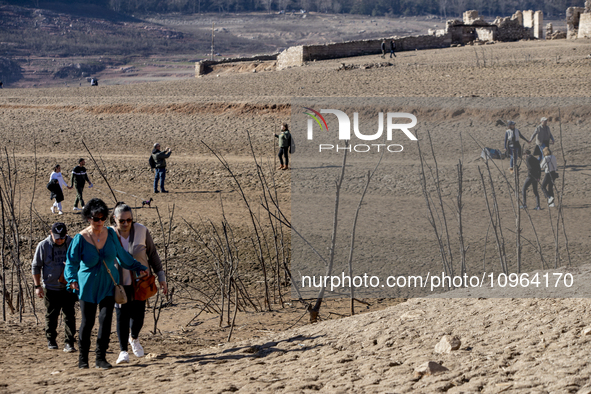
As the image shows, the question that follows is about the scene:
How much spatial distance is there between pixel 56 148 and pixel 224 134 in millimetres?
4762

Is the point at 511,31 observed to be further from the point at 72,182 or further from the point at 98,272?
the point at 98,272

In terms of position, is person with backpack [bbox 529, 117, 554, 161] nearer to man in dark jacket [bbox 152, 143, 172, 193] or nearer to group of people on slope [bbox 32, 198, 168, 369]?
man in dark jacket [bbox 152, 143, 172, 193]

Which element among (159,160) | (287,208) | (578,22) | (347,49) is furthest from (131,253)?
(578,22)

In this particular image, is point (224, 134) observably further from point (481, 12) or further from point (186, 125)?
point (481, 12)

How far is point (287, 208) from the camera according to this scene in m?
11.7

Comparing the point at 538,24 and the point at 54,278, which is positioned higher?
the point at 538,24

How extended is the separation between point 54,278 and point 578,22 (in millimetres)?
31974

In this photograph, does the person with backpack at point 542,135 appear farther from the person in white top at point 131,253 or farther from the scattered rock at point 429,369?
the person in white top at point 131,253

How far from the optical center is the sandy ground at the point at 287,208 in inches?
162

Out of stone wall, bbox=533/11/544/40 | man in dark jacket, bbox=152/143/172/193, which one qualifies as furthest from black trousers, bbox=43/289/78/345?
stone wall, bbox=533/11/544/40

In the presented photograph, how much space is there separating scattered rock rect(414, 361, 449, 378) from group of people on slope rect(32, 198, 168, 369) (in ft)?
6.34

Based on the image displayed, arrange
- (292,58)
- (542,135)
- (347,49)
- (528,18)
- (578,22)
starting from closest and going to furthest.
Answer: (542,135)
(292,58)
(347,49)
(578,22)
(528,18)

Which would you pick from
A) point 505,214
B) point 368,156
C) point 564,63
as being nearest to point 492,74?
point 564,63

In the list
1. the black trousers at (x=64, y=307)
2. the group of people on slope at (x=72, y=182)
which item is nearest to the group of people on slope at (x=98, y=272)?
the black trousers at (x=64, y=307)
